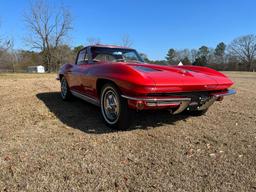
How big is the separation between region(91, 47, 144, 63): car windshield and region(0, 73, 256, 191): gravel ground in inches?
47.4

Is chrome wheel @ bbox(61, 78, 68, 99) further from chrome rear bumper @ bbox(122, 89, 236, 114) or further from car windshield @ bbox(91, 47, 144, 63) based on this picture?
chrome rear bumper @ bbox(122, 89, 236, 114)

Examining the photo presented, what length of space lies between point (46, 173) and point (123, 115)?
138 cm

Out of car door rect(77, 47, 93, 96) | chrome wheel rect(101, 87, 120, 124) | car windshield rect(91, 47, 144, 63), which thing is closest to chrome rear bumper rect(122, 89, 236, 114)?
chrome wheel rect(101, 87, 120, 124)

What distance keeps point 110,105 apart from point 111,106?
31 mm

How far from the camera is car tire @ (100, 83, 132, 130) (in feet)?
11.0

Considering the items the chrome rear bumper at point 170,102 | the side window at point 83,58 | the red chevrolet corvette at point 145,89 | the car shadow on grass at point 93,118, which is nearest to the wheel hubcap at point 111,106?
the red chevrolet corvette at point 145,89

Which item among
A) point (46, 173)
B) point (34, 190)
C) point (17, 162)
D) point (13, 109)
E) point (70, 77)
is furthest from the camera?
point (70, 77)

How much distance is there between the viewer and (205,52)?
274ft

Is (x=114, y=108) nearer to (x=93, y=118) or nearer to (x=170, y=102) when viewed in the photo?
(x=93, y=118)

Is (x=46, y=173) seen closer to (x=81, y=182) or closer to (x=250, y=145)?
(x=81, y=182)

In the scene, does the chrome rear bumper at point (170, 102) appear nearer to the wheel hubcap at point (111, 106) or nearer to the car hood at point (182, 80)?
the car hood at point (182, 80)

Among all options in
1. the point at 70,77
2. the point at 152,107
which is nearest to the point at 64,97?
the point at 70,77

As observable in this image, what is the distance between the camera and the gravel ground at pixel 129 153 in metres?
2.16

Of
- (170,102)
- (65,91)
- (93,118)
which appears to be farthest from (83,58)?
(170,102)
